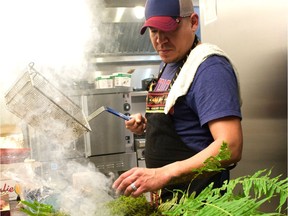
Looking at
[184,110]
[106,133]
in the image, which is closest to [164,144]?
[184,110]

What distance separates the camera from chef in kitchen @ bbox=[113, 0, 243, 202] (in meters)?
0.97

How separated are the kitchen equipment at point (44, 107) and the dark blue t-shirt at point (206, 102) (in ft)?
1.26

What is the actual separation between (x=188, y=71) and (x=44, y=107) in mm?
540

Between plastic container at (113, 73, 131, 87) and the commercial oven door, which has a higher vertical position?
plastic container at (113, 73, 131, 87)

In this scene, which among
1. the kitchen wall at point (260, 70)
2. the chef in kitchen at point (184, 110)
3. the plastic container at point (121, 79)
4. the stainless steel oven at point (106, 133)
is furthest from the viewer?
the plastic container at point (121, 79)

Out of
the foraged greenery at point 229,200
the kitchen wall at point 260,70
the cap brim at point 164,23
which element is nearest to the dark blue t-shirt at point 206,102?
the cap brim at point 164,23

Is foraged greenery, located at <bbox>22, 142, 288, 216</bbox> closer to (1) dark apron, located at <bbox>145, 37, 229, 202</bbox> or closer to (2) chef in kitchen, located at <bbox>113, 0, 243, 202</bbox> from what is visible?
(2) chef in kitchen, located at <bbox>113, 0, 243, 202</bbox>

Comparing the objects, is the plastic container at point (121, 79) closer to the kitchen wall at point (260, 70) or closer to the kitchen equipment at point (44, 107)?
the kitchen wall at point (260, 70)

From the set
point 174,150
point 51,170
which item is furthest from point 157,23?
point 51,170

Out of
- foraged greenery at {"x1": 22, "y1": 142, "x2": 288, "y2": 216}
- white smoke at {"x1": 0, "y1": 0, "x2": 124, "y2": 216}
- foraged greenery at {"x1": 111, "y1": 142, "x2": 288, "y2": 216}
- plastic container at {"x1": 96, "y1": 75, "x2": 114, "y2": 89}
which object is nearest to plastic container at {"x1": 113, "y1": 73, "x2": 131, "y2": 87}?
plastic container at {"x1": 96, "y1": 75, "x2": 114, "y2": 89}

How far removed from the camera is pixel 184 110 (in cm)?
119

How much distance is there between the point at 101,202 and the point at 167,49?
0.67m

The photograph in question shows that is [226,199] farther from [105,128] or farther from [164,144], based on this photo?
[105,128]

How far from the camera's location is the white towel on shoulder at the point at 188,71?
114 cm
